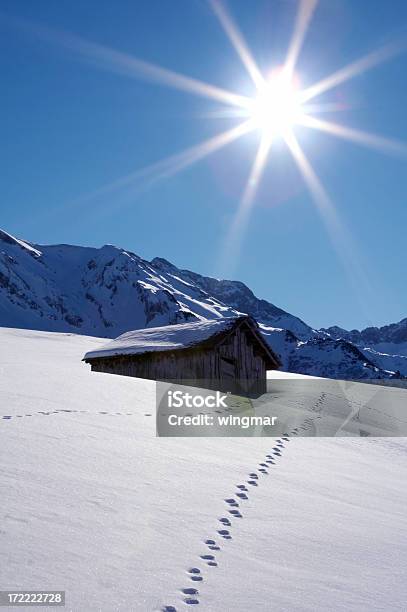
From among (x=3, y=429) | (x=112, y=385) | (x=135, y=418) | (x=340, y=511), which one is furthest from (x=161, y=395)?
(x=340, y=511)

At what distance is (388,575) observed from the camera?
3594mm

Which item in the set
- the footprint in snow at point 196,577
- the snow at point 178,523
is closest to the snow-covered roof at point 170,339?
the snow at point 178,523

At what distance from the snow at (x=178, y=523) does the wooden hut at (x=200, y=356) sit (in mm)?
12313

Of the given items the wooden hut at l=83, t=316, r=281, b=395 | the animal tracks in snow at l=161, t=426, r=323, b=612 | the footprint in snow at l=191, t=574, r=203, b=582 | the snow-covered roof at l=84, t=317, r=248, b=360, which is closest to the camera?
the animal tracks in snow at l=161, t=426, r=323, b=612

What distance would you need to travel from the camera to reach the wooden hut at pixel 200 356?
1997cm

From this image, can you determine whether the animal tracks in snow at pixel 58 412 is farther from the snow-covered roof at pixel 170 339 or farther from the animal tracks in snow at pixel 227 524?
the snow-covered roof at pixel 170 339

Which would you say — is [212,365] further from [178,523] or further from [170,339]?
[178,523]

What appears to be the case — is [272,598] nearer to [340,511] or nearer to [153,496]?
[153,496]

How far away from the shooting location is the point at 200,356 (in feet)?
65.9

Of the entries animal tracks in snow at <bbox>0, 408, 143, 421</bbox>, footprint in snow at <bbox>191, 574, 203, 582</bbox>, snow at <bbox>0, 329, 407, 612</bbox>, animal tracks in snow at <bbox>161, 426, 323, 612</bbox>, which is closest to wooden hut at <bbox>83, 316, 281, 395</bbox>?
animal tracks in snow at <bbox>0, 408, 143, 421</bbox>

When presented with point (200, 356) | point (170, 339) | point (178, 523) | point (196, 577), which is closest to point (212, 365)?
point (200, 356)

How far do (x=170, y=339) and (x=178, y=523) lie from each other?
1681 cm

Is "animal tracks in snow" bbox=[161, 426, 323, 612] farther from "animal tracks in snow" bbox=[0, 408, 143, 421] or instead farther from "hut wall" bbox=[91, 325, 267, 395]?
"hut wall" bbox=[91, 325, 267, 395]

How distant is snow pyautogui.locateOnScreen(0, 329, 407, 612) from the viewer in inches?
114
